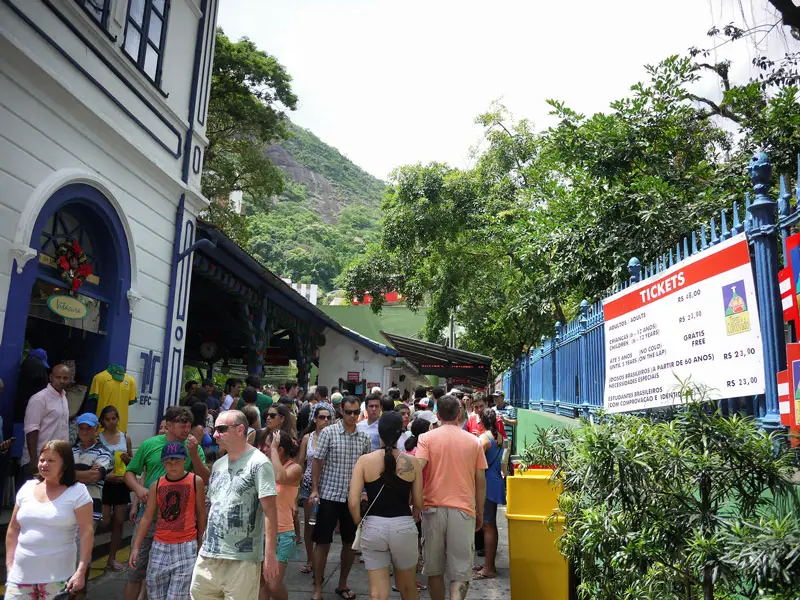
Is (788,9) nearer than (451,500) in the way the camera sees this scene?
Yes

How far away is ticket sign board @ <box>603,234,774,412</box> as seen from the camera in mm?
3662

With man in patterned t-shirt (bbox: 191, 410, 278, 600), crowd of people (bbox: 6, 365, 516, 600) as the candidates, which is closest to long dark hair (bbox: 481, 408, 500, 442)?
crowd of people (bbox: 6, 365, 516, 600)

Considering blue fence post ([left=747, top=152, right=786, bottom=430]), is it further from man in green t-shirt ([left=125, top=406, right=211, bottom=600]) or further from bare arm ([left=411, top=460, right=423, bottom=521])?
man in green t-shirt ([left=125, top=406, right=211, bottom=600])

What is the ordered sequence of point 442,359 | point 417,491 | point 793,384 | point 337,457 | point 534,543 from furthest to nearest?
point 442,359
point 337,457
point 534,543
point 417,491
point 793,384

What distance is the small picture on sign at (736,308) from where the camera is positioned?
369 cm

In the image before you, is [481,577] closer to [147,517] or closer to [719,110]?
[147,517]

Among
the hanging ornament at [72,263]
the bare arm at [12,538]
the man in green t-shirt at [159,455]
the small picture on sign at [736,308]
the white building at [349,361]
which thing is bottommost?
the bare arm at [12,538]

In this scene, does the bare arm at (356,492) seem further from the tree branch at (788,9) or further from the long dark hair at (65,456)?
the tree branch at (788,9)

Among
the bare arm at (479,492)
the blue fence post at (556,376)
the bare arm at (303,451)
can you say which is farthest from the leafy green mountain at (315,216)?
the bare arm at (479,492)

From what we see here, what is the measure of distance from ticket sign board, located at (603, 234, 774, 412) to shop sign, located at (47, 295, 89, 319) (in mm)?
5960

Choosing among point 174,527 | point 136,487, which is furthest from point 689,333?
point 136,487

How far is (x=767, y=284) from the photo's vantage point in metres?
3.55

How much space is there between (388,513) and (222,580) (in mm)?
1246

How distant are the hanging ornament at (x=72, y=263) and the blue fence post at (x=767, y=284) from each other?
688cm
